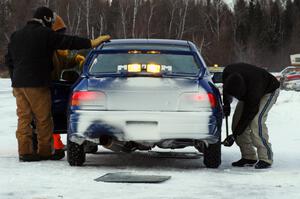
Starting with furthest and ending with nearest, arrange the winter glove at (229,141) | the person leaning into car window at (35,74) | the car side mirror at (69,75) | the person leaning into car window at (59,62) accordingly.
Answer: the person leaning into car window at (59,62), the car side mirror at (69,75), the person leaning into car window at (35,74), the winter glove at (229,141)

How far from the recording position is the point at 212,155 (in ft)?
24.5

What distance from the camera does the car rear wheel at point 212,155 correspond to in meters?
7.41

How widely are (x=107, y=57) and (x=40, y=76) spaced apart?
36.6 inches

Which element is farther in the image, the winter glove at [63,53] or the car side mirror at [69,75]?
the winter glove at [63,53]

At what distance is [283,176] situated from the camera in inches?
271

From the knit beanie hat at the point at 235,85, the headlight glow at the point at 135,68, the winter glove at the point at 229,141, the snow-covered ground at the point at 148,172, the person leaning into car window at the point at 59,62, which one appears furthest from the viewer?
the person leaning into car window at the point at 59,62

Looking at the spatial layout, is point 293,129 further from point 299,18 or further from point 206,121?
point 299,18

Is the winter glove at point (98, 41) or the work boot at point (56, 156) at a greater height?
the winter glove at point (98, 41)

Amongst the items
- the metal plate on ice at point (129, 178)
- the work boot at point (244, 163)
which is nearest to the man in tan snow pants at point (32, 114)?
the metal plate on ice at point (129, 178)

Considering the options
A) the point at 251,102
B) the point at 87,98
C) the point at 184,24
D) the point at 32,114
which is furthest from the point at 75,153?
the point at 184,24

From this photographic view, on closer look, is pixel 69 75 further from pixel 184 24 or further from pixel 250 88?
pixel 184 24

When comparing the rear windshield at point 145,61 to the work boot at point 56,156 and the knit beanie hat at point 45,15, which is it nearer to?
the knit beanie hat at point 45,15

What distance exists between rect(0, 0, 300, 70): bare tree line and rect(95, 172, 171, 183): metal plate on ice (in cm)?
5666

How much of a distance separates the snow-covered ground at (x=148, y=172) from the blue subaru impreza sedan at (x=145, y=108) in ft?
1.16
